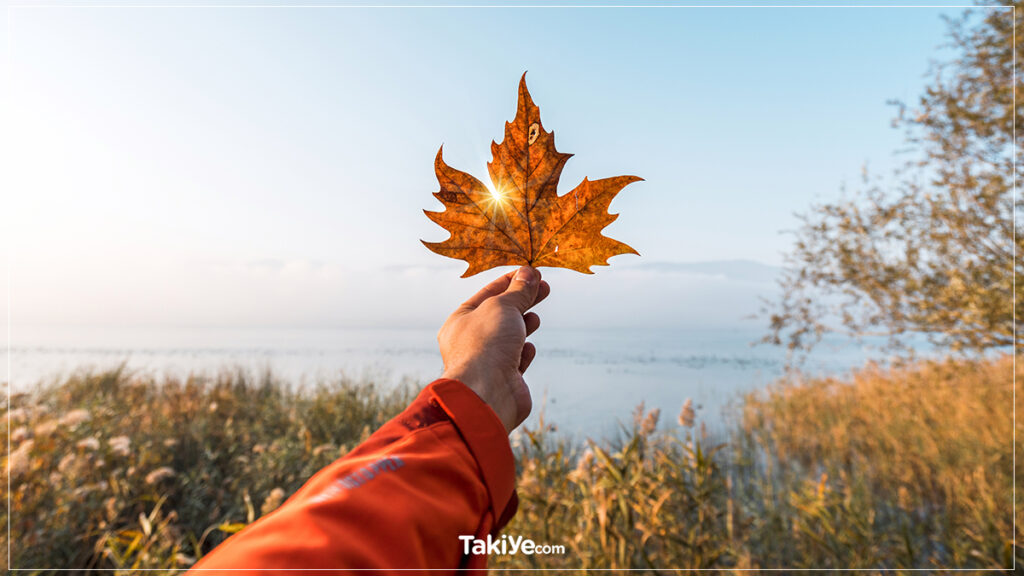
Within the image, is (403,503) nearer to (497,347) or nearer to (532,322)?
(497,347)

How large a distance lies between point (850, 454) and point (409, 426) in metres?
5.77

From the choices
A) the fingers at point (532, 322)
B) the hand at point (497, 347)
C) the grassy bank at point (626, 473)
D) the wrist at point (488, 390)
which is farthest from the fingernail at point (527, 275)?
the grassy bank at point (626, 473)

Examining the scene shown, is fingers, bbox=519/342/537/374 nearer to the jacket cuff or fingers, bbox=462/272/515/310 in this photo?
fingers, bbox=462/272/515/310

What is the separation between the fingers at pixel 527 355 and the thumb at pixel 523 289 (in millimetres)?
108

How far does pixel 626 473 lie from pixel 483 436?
1.87m

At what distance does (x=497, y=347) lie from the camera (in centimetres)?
101

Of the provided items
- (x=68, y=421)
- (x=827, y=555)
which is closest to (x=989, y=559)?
(x=827, y=555)

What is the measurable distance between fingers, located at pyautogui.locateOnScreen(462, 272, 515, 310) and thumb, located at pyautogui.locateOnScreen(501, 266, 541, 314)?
0.18ft

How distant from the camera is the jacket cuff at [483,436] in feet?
2.58

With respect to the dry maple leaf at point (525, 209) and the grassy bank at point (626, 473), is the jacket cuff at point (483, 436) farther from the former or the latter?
the grassy bank at point (626, 473)

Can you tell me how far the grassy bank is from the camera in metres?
2.49

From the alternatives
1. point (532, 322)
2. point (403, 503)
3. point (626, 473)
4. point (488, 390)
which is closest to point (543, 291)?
point (532, 322)

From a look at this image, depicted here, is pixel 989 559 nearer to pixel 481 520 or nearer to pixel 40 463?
pixel 481 520

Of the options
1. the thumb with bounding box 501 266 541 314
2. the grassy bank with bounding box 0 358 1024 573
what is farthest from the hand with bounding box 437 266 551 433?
the grassy bank with bounding box 0 358 1024 573
